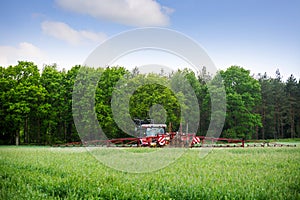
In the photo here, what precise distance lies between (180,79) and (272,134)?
2446 cm

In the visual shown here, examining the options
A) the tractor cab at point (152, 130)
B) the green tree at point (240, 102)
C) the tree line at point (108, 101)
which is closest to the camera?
the tractor cab at point (152, 130)

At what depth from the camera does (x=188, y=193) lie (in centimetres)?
675

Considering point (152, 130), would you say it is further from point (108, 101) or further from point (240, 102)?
point (240, 102)

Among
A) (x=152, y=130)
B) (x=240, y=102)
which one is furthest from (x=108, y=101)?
(x=240, y=102)

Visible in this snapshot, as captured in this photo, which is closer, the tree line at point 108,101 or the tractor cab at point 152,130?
the tractor cab at point 152,130

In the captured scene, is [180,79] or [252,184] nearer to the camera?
[252,184]

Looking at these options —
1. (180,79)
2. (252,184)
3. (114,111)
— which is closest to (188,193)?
(252,184)

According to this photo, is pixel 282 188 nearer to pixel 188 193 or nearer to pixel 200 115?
pixel 188 193

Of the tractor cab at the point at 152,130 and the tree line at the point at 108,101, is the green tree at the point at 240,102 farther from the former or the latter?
the tractor cab at the point at 152,130

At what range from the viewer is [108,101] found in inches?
1804

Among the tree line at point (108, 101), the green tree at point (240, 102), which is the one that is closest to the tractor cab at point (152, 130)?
the tree line at point (108, 101)

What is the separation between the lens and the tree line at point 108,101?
42.7 meters

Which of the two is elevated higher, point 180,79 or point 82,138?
point 180,79

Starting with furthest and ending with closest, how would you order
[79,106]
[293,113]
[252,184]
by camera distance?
[293,113] < [79,106] < [252,184]
